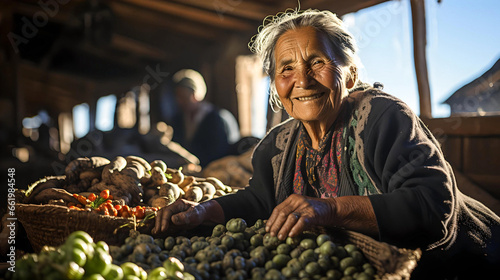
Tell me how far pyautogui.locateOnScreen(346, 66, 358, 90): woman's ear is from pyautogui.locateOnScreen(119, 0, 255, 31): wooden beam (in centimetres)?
420

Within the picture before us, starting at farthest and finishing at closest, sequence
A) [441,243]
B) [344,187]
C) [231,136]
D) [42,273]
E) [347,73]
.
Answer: [231,136]
[347,73]
[344,187]
[441,243]
[42,273]

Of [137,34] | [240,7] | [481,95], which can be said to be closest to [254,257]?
[481,95]

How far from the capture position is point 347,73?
208cm

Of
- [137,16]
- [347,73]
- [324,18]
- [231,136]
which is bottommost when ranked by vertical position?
[231,136]

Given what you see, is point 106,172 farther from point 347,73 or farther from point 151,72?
point 151,72

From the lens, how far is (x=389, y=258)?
131cm

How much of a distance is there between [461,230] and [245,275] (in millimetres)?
1077

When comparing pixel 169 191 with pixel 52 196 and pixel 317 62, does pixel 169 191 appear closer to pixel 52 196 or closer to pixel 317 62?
pixel 52 196

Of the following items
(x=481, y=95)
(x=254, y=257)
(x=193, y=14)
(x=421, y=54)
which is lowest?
(x=254, y=257)

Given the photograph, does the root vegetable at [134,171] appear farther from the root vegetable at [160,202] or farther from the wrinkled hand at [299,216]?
the wrinkled hand at [299,216]

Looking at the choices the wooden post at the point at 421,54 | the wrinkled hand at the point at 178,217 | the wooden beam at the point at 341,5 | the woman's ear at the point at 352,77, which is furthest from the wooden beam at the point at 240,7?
the wrinkled hand at the point at 178,217

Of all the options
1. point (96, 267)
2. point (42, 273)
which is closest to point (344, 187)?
point (96, 267)

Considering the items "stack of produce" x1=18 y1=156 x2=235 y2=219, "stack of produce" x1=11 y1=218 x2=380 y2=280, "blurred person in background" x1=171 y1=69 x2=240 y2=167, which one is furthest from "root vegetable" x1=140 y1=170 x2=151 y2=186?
"blurred person in background" x1=171 y1=69 x2=240 y2=167

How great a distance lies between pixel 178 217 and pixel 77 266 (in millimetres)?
757
